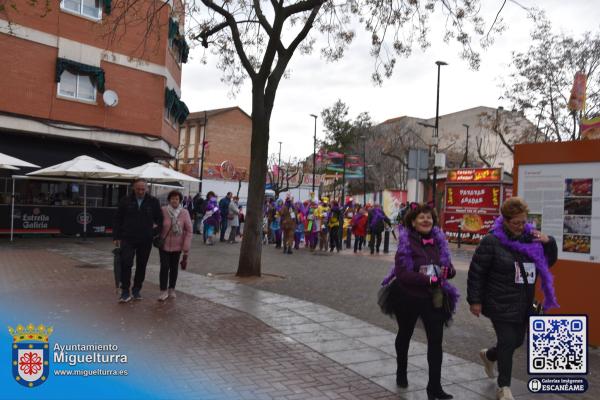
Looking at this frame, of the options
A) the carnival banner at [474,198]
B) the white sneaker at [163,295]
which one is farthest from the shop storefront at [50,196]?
the carnival banner at [474,198]

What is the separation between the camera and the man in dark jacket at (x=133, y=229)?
25.1 feet

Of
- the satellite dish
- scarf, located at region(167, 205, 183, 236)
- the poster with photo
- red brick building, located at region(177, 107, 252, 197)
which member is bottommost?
scarf, located at region(167, 205, 183, 236)

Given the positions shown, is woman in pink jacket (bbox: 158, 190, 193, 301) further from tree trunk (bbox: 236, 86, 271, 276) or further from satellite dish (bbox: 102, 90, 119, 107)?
satellite dish (bbox: 102, 90, 119, 107)

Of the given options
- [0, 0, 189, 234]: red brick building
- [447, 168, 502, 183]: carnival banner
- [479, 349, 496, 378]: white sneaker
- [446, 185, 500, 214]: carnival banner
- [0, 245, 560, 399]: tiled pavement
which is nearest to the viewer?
[0, 245, 560, 399]: tiled pavement

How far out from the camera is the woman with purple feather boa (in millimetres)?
4371

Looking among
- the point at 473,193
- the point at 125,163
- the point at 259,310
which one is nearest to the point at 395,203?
the point at 473,193

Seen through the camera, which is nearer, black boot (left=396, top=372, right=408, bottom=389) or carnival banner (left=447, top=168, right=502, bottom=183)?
black boot (left=396, top=372, right=408, bottom=389)

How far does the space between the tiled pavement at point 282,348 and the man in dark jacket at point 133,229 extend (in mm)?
571

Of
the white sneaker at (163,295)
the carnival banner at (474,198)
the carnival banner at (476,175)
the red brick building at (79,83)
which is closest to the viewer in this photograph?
the white sneaker at (163,295)

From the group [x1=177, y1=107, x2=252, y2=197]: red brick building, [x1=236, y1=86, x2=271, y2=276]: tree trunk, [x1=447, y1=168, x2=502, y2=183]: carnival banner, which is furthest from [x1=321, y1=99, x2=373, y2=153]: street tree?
[x1=236, y1=86, x2=271, y2=276]: tree trunk

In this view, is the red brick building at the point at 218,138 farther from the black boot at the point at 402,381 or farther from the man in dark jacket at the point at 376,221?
the black boot at the point at 402,381

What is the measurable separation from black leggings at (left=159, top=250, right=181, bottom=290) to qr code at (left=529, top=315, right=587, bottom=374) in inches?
209

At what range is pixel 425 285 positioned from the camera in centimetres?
441

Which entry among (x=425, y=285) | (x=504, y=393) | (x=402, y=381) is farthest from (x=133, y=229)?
(x=504, y=393)
